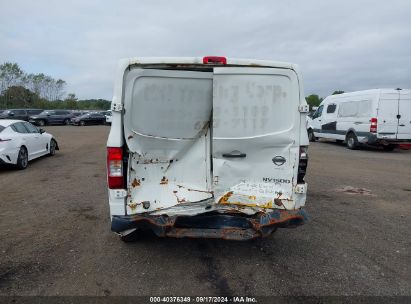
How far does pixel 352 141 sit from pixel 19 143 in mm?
13350

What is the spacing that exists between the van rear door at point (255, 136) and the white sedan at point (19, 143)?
303 inches

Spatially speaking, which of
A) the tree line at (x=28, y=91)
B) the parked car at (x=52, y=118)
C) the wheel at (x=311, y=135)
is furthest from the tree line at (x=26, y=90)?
the wheel at (x=311, y=135)

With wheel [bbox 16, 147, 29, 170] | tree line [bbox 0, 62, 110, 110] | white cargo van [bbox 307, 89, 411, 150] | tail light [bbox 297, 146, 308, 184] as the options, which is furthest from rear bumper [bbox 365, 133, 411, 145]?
tree line [bbox 0, 62, 110, 110]

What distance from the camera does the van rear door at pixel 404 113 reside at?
1466 centimetres

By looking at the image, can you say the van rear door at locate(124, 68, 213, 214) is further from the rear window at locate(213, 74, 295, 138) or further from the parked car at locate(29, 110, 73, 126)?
the parked car at locate(29, 110, 73, 126)

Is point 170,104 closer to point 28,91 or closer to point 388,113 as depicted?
point 388,113

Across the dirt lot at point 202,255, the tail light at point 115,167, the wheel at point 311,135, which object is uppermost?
the tail light at point 115,167

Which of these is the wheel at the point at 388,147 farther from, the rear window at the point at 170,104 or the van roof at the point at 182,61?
the rear window at the point at 170,104

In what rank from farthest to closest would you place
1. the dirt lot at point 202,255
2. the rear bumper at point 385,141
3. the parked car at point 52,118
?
the parked car at point 52,118 < the rear bumper at point 385,141 < the dirt lot at point 202,255

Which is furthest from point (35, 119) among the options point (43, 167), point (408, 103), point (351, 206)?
point (351, 206)

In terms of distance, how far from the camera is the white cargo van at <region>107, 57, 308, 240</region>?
396 centimetres

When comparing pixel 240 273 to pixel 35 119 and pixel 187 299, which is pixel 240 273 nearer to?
pixel 187 299

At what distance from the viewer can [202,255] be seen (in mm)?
4402

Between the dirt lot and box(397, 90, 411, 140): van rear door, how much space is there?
8.73m
